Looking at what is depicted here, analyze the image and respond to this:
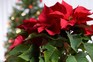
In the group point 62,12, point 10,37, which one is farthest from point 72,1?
point 62,12

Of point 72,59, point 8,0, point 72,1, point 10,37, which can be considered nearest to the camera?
point 72,59

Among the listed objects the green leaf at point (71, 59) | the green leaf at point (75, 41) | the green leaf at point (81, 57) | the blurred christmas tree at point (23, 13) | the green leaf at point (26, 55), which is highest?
the green leaf at point (75, 41)

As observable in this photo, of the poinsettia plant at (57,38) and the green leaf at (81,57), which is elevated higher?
the poinsettia plant at (57,38)

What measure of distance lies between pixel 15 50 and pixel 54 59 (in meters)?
0.13

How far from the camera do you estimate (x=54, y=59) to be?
22.0 inches

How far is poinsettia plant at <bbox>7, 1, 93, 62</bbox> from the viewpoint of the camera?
565 millimetres

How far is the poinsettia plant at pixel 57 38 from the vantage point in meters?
0.56

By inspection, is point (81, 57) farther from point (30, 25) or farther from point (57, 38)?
point (30, 25)

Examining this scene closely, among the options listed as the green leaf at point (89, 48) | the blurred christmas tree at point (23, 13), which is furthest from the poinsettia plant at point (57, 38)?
the blurred christmas tree at point (23, 13)

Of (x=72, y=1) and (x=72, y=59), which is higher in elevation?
(x=72, y=59)

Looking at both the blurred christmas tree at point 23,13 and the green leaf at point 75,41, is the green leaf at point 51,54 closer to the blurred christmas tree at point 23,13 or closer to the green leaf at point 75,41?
the green leaf at point 75,41

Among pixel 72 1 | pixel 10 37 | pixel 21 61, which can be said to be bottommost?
pixel 10 37

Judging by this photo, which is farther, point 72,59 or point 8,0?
point 8,0

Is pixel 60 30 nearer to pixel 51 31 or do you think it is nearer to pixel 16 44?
pixel 51 31
